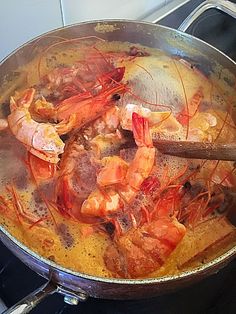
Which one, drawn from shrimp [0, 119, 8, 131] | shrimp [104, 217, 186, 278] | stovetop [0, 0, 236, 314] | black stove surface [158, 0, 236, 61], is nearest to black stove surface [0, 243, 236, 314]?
stovetop [0, 0, 236, 314]

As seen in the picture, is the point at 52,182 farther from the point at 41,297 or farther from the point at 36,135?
the point at 41,297

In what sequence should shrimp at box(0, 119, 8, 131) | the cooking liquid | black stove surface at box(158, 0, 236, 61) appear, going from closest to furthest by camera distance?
the cooking liquid
shrimp at box(0, 119, 8, 131)
black stove surface at box(158, 0, 236, 61)

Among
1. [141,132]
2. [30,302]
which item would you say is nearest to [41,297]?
[30,302]

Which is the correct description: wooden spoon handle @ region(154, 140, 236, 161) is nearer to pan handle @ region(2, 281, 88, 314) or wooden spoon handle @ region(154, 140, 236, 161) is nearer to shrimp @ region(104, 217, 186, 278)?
shrimp @ region(104, 217, 186, 278)

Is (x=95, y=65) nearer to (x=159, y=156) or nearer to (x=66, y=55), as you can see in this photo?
(x=66, y=55)

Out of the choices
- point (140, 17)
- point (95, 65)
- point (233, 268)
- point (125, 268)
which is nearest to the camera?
point (125, 268)

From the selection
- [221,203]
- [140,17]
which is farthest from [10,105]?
[140,17]

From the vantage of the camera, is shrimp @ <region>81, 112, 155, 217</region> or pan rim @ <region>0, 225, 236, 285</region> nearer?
pan rim @ <region>0, 225, 236, 285</region>
